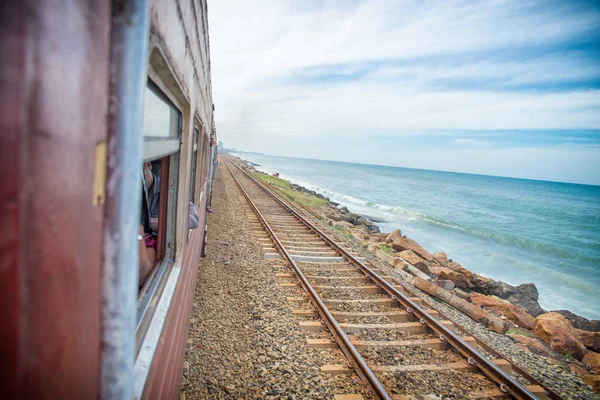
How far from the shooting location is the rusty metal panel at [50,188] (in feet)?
1.64

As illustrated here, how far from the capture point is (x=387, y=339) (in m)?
4.50

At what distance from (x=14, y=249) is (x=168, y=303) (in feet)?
5.48

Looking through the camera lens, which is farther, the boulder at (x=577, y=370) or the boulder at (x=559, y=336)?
the boulder at (x=559, y=336)

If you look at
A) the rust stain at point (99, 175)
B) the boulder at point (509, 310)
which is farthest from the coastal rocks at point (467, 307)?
the rust stain at point (99, 175)

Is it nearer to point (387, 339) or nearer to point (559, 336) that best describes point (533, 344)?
point (559, 336)

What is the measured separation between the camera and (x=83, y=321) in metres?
0.72

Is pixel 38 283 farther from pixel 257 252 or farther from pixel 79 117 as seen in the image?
pixel 257 252

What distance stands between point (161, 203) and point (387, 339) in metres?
3.88

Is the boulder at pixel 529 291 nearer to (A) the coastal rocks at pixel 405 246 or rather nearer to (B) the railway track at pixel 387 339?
(A) the coastal rocks at pixel 405 246

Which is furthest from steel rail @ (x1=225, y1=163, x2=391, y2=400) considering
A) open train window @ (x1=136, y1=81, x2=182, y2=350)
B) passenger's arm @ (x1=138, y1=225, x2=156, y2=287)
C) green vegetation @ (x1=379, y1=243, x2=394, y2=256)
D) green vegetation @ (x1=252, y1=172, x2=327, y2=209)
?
green vegetation @ (x1=252, y1=172, x2=327, y2=209)

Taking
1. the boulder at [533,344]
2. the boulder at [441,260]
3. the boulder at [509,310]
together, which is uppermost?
the boulder at [533,344]

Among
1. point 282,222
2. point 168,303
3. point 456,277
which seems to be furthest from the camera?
point 282,222

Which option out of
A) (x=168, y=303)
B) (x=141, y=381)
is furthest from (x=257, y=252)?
(x=141, y=381)

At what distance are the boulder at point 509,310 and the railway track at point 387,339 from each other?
10.1ft
